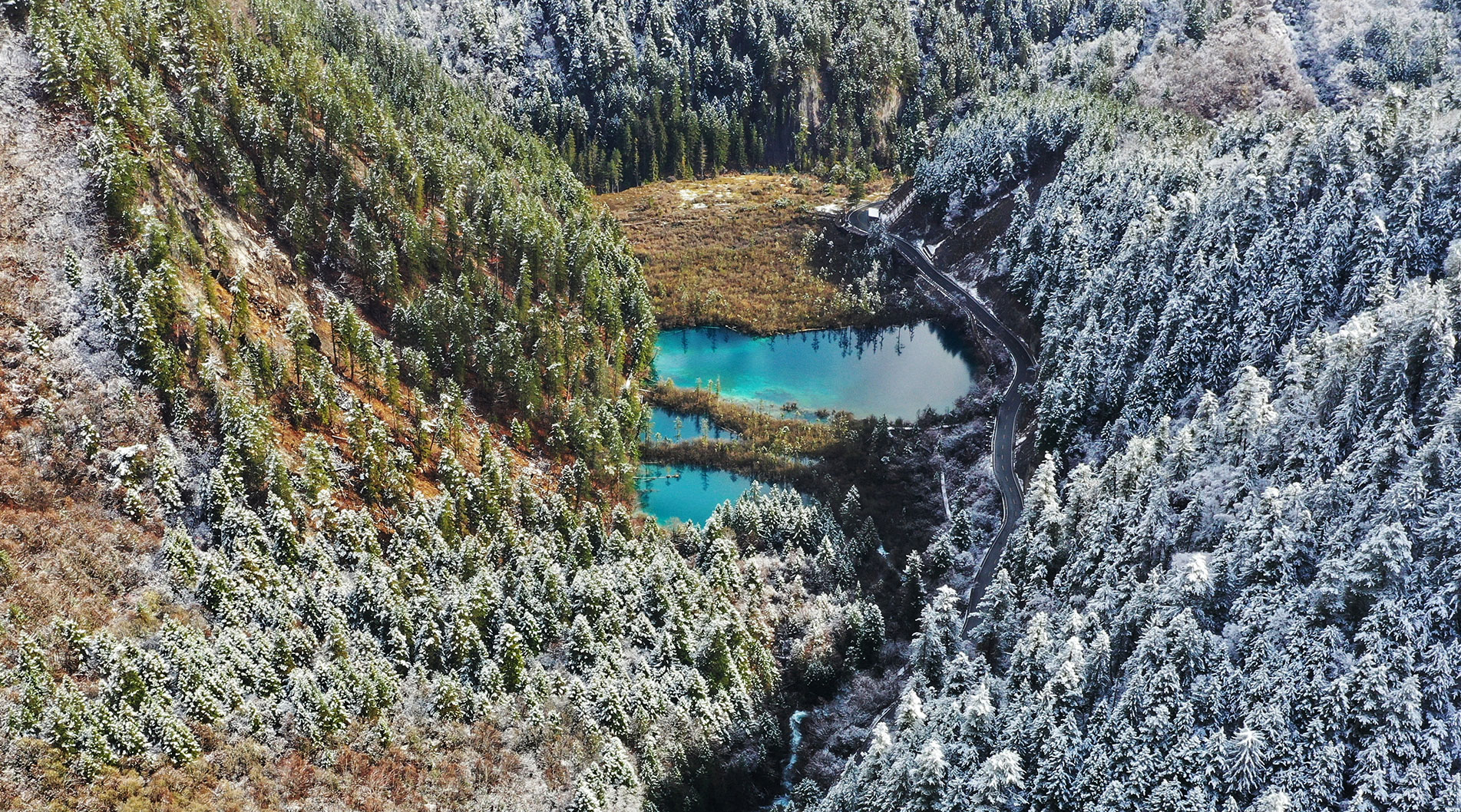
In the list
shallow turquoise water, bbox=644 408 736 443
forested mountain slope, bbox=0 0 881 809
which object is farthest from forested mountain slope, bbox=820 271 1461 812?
shallow turquoise water, bbox=644 408 736 443

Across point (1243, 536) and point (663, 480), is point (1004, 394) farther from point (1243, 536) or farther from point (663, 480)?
point (1243, 536)

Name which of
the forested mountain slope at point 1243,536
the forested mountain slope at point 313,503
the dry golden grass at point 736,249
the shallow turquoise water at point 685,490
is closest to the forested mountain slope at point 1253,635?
the forested mountain slope at point 1243,536

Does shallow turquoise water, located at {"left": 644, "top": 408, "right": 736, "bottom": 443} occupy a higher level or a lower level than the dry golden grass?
lower

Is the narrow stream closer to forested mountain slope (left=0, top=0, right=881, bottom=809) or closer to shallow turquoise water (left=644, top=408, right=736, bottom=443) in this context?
forested mountain slope (left=0, top=0, right=881, bottom=809)

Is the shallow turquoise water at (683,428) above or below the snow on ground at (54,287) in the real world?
below

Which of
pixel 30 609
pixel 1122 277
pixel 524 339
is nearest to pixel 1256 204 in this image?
pixel 1122 277

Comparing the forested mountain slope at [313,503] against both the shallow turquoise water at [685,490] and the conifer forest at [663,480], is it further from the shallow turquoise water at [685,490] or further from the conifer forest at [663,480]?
the shallow turquoise water at [685,490]
